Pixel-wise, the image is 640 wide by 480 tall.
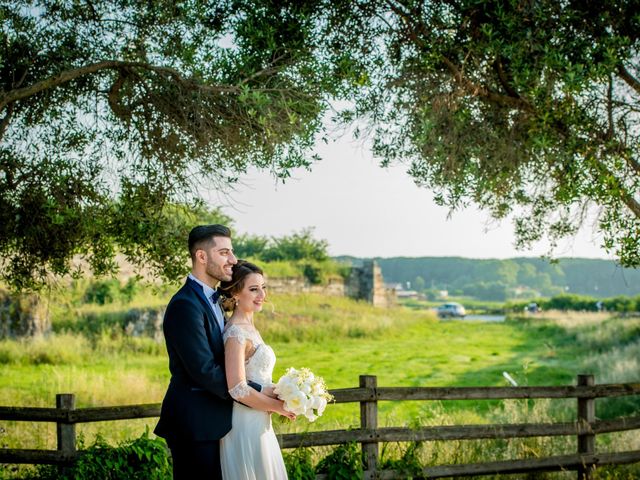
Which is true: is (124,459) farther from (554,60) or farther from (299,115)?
(554,60)

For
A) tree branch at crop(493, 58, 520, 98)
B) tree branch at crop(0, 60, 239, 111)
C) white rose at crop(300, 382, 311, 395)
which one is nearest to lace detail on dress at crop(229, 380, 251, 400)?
white rose at crop(300, 382, 311, 395)

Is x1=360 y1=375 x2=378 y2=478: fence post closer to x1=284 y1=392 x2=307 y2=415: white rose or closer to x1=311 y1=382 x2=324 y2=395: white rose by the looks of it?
x1=311 y1=382 x2=324 y2=395: white rose

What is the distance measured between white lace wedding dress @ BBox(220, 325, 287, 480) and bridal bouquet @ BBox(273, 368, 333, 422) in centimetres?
17

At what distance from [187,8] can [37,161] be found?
94.6 inches

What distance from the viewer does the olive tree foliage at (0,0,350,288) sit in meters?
7.75

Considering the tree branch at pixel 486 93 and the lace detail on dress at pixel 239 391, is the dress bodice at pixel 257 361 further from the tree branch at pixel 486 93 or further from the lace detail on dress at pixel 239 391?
the tree branch at pixel 486 93

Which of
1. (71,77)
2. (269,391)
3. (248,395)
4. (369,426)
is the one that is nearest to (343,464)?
(369,426)

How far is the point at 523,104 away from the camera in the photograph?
845 cm

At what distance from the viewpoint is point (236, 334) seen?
4137mm

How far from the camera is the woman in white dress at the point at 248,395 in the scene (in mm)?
4094

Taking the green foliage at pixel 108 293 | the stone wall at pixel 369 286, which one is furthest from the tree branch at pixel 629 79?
the stone wall at pixel 369 286

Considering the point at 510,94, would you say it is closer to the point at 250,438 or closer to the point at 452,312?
the point at 250,438

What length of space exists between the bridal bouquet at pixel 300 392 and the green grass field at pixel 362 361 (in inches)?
178

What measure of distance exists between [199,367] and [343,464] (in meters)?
4.11
